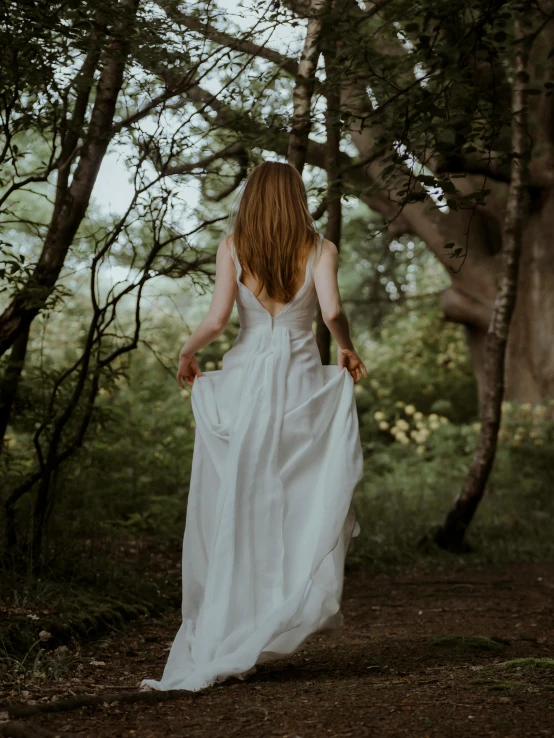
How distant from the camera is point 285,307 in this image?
162 inches

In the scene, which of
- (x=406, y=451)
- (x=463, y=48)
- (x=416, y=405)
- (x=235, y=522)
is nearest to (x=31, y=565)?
(x=235, y=522)

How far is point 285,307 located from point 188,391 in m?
2.11

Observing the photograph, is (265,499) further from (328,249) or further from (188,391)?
(188,391)

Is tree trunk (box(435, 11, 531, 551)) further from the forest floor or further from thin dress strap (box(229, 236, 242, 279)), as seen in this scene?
thin dress strap (box(229, 236, 242, 279))

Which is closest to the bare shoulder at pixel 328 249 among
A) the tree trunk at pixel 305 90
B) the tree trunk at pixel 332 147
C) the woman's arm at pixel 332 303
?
the woman's arm at pixel 332 303

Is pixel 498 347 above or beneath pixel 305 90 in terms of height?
beneath

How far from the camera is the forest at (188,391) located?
3467 mm

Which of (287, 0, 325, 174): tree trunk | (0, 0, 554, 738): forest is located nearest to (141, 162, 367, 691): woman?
(0, 0, 554, 738): forest

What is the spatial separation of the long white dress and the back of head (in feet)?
0.27

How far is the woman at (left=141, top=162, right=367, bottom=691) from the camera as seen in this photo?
12.4 feet

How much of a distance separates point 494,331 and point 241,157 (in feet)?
10.6

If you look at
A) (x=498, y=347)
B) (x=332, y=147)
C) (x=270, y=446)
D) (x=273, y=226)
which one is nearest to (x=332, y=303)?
(x=273, y=226)

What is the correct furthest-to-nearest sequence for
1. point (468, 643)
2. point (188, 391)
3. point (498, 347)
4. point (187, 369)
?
point (498, 347)
point (188, 391)
point (468, 643)
point (187, 369)

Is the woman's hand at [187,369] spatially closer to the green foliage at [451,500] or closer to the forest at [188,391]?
the forest at [188,391]
